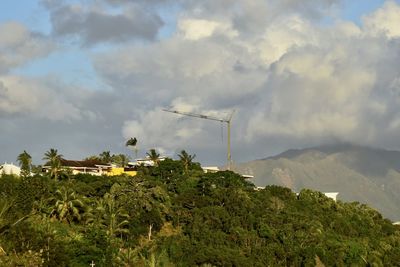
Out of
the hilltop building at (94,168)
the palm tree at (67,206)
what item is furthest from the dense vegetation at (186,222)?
the hilltop building at (94,168)

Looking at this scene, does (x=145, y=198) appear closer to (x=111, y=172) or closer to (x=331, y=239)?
(x=331, y=239)

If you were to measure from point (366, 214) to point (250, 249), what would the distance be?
4666 cm

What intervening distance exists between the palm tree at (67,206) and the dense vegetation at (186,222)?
0.14 metres

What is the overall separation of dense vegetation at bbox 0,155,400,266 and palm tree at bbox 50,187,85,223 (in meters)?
0.14

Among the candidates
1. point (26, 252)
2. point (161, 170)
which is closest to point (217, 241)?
point (161, 170)

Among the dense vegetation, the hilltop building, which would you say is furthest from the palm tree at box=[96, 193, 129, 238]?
the hilltop building

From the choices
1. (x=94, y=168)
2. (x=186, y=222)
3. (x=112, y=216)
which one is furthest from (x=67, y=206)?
(x=94, y=168)

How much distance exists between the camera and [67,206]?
98188mm

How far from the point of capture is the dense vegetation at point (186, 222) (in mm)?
93000

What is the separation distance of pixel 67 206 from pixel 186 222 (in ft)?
65.6

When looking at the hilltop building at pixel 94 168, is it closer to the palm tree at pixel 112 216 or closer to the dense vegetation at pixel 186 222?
the dense vegetation at pixel 186 222

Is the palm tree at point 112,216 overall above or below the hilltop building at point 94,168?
below

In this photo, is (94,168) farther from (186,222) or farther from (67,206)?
(67,206)

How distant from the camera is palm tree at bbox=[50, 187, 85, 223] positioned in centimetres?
9760
